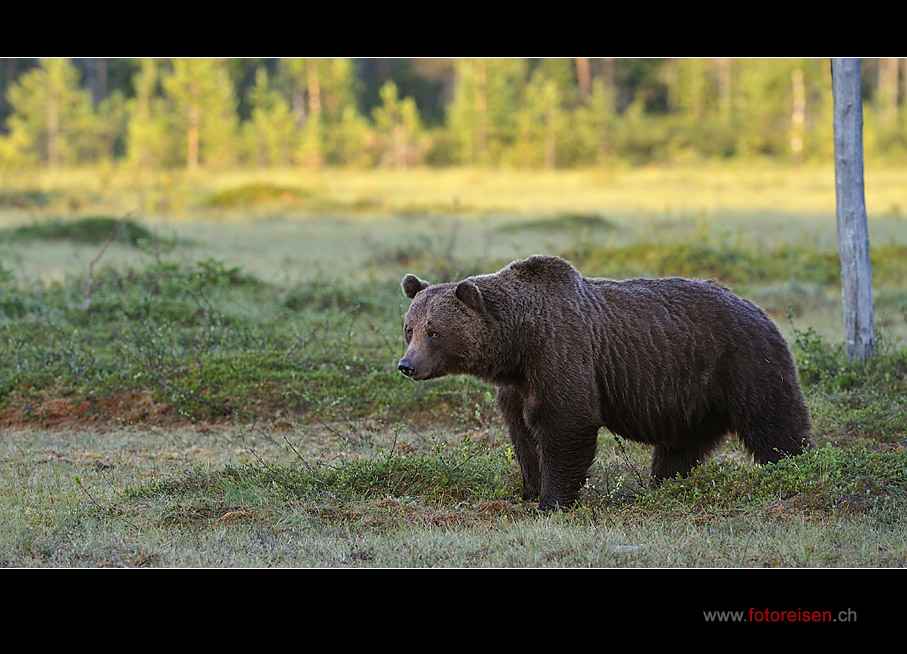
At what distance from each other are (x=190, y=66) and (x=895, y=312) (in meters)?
26.2

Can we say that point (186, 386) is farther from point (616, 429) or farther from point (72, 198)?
point (72, 198)

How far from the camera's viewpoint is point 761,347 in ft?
20.9

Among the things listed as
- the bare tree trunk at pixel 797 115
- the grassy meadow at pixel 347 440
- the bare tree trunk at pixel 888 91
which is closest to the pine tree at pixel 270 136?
the bare tree trunk at pixel 797 115

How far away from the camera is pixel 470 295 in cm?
602

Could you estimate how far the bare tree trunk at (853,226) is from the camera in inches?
368

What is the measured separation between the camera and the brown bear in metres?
6.08

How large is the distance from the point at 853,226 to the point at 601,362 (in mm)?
4256

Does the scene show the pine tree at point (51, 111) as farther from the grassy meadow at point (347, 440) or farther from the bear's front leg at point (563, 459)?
the bear's front leg at point (563, 459)

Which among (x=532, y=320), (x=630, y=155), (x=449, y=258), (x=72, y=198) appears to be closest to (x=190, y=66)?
(x=72, y=198)

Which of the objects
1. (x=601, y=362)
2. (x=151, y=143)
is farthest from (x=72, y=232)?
(x=151, y=143)

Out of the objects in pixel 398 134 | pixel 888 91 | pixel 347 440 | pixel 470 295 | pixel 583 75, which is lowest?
pixel 347 440

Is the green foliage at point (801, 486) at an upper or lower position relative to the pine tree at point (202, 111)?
lower

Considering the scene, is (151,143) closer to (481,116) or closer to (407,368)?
(481,116)

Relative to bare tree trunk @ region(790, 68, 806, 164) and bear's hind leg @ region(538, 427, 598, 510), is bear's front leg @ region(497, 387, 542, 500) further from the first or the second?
bare tree trunk @ region(790, 68, 806, 164)
